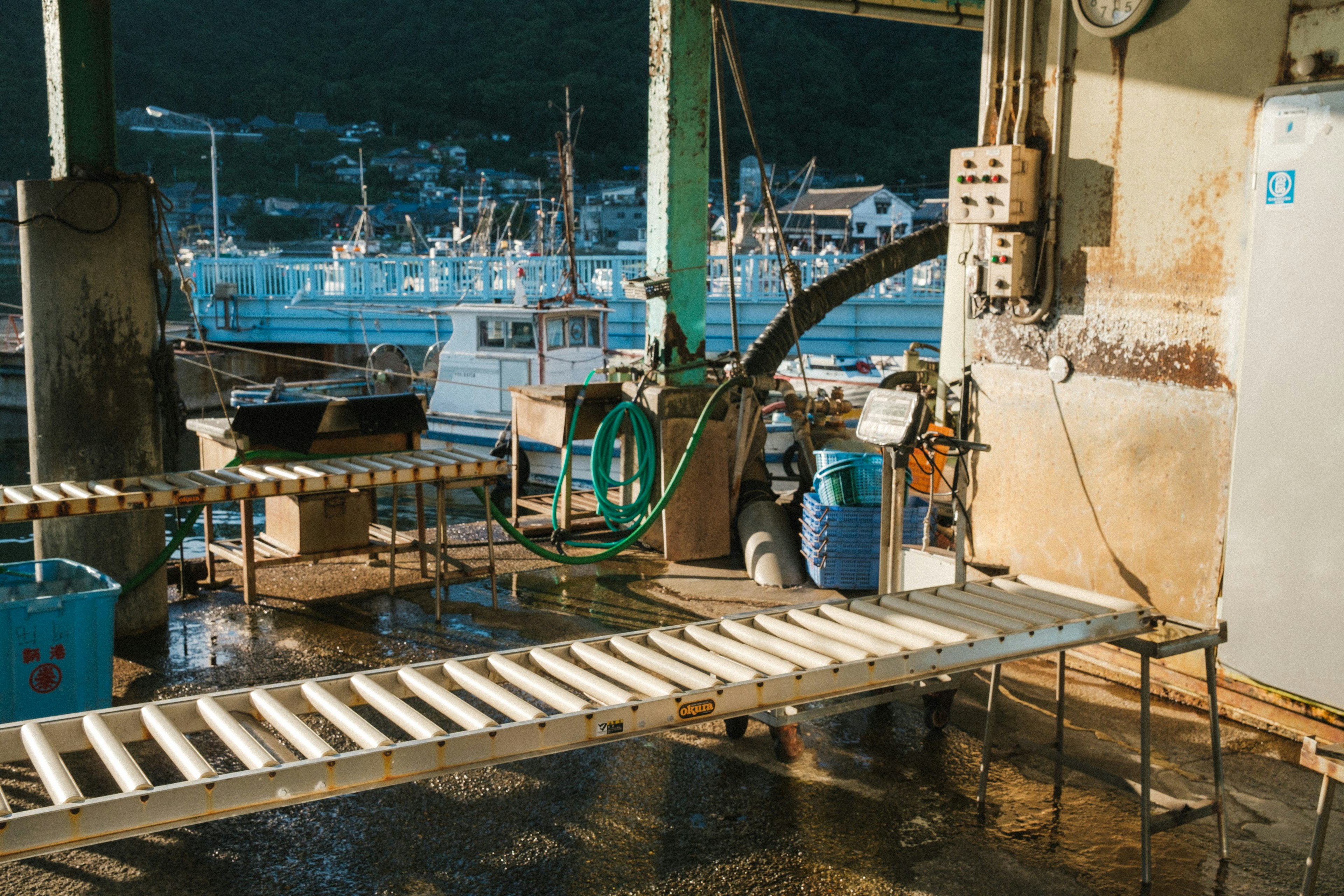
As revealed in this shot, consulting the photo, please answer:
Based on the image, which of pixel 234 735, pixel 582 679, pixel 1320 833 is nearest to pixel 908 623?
pixel 582 679

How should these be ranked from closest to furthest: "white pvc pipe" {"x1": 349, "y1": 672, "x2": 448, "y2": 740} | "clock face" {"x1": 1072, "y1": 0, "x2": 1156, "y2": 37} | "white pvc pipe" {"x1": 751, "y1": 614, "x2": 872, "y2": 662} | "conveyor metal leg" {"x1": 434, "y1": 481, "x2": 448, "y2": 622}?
"white pvc pipe" {"x1": 349, "y1": 672, "x2": 448, "y2": 740} → "white pvc pipe" {"x1": 751, "y1": 614, "x2": 872, "y2": 662} → "clock face" {"x1": 1072, "y1": 0, "x2": 1156, "y2": 37} → "conveyor metal leg" {"x1": 434, "y1": 481, "x2": 448, "y2": 622}

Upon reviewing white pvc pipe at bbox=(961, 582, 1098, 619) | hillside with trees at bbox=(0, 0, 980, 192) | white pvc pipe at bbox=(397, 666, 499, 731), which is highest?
hillside with trees at bbox=(0, 0, 980, 192)

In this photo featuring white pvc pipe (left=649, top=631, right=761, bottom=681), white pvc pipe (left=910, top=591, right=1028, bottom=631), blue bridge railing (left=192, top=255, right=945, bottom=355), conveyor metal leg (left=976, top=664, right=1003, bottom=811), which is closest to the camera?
white pvc pipe (left=649, top=631, right=761, bottom=681)

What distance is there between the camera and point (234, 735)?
7.93ft

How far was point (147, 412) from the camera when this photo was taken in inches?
213

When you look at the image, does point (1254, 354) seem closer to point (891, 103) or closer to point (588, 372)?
point (588, 372)

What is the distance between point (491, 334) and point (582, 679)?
13.6m

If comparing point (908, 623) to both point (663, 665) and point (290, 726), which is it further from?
point (290, 726)

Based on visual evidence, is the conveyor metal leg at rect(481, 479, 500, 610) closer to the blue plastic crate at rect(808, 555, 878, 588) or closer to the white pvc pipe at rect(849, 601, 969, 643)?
the blue plastic crate at rect(808, 555, 878, 588)

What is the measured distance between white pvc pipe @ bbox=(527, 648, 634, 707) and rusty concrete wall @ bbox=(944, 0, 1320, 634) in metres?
2.84

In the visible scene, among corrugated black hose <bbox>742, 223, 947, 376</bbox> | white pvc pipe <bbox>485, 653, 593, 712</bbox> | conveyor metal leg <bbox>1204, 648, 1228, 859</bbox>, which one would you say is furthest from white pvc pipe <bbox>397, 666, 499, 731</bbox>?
corrugated black hose <bbox>742, 223, 947, 376</bbox>

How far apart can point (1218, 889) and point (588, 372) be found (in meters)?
13.0

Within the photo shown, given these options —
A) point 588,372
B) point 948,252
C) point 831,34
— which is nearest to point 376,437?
point 948,252

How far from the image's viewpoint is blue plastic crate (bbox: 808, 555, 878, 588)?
6254 mm
